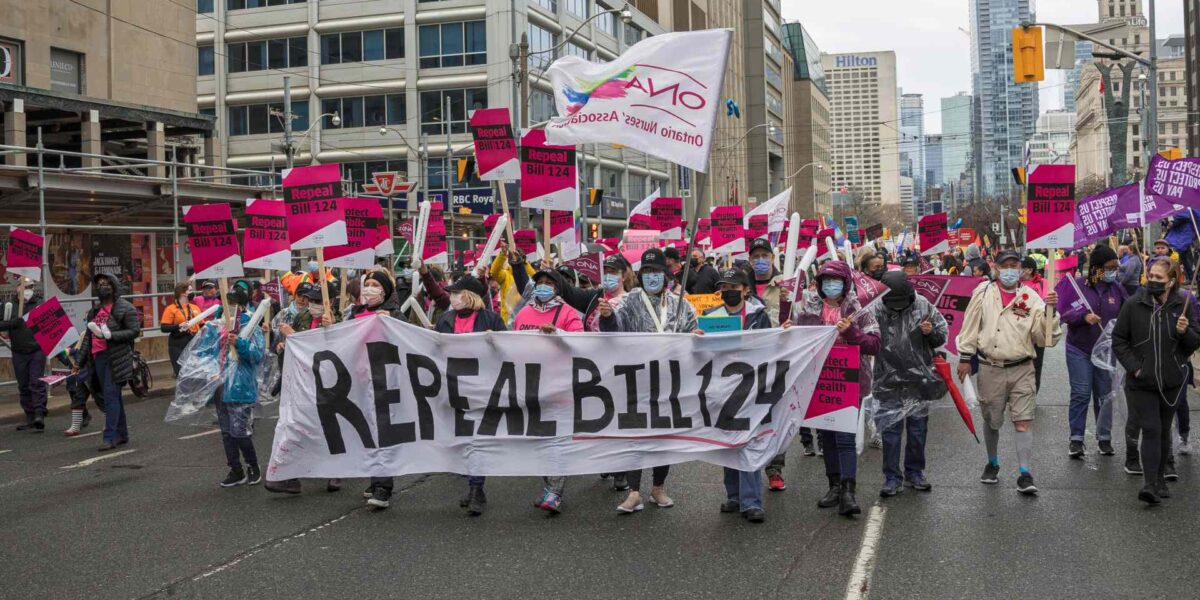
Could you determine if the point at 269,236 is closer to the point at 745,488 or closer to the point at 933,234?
the point at 745,488

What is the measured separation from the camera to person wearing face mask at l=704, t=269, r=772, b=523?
290 inches

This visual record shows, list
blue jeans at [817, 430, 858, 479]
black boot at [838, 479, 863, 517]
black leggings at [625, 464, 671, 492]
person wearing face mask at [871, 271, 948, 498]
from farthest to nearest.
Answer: person wearing face mask at [871, 271, 948, 498]
black leggings at [625, 464, 671, 492]
blue jeans at [817, 430, 858, 479]
black boot at [838, 479, 863, 517]

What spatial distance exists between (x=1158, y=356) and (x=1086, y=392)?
1.85 m

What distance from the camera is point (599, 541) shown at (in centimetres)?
688

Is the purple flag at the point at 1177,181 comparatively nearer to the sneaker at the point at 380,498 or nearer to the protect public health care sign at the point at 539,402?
the protect public health care sign at the point at 539,402

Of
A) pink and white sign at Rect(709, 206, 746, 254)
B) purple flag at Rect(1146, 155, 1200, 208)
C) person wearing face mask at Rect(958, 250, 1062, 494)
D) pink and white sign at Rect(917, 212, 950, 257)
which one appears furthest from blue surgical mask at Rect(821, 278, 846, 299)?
pink and white sign at Rect(917, 212, 950, 257)

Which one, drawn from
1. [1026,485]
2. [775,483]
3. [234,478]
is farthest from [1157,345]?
[234,478]

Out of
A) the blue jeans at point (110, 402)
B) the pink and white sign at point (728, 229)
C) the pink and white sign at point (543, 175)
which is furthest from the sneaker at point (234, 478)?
the pink and white sign at point (728, 229)

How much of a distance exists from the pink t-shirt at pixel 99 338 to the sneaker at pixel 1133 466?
9287mm

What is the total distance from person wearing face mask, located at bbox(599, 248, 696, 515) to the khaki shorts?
7.27 feet

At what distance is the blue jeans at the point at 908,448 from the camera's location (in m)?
8.05

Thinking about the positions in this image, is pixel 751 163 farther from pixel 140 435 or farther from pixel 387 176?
pixel 140 435

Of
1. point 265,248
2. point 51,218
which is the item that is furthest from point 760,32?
point 265,248

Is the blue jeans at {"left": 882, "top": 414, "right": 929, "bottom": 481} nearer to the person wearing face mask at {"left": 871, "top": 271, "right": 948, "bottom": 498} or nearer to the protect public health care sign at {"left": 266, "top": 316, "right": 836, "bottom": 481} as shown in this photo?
the person wearing face mask at {"left": 871, "top": 271, "right": 948, "bottom": 498}
